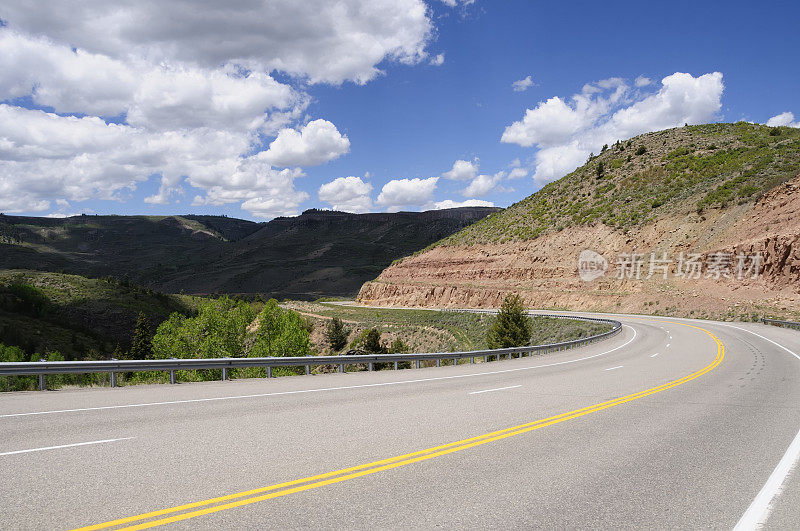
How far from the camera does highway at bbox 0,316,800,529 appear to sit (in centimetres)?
468

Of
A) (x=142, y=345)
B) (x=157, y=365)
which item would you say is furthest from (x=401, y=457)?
(x=142, y=345)

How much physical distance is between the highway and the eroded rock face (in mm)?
36155

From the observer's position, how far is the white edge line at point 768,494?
4.63m

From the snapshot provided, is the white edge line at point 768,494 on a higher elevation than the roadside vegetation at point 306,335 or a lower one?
higher

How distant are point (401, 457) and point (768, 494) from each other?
13.6ft

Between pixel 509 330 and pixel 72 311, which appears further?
pixel 72 311

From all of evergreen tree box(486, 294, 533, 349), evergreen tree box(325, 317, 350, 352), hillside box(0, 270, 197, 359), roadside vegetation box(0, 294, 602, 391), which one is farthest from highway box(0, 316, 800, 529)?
hillside box(0, 270, 197, 359)

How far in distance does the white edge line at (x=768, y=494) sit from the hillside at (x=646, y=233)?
40439mm

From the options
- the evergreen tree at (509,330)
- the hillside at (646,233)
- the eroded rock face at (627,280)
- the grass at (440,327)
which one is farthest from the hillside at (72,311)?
the eroded rock face at (627,280)

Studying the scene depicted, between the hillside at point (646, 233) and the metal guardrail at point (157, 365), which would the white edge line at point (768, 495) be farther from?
the hillside at point (646, 233)

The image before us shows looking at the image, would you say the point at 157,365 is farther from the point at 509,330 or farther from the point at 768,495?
the point at 509,330

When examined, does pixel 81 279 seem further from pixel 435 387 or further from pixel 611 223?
pixel 435 387

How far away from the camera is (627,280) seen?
178ft

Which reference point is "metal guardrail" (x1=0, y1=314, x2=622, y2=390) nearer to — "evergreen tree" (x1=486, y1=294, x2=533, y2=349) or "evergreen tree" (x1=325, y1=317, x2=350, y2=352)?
"evergreen tree" (x1=486, y1=294, x2=533, y2=349)
